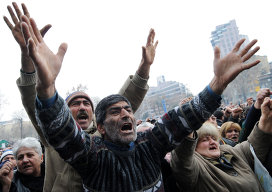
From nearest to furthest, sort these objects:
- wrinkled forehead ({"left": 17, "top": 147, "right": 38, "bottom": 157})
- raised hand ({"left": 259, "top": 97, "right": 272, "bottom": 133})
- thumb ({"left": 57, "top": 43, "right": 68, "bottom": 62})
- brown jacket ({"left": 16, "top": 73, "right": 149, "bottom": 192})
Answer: thumb ({"left": 57, "top": 43, "right": 68, "bottom": 62}), brown jacket ({"left": 16, "top": 73, "right": 149, "bottom": 192}), raised hand ({"left": 259, "top": 97, "right": 272, "bottom": 133}), wrinkled forehead ({"left": 17, "top": 147, "right": 38, "bottom": 157})

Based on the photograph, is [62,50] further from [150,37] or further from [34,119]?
[150,37]

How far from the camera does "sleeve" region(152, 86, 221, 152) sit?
1.69 m

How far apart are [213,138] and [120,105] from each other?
126 centimetres

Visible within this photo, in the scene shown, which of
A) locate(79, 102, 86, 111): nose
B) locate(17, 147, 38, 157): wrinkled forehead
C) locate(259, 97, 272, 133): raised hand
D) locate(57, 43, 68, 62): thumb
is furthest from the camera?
locate(17, 147, 38, 157): wrinkled forehead

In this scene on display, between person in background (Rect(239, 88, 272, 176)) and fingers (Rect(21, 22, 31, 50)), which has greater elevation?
fingers (Rect(21, 22, 31, 50))

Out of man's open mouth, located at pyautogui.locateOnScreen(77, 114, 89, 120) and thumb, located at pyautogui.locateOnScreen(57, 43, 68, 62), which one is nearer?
thumb, located at pyautogui.locateOnScreen(57, 43, 68, 62)

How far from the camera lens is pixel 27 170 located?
8.36 ft

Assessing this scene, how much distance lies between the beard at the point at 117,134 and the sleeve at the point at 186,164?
42cm

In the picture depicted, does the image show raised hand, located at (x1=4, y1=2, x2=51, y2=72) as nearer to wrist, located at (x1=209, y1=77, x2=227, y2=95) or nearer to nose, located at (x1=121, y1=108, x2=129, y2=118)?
nose, located at (x1=121, y1=108, x2=129, y2=118)

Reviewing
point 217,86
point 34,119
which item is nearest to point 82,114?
point 34,119

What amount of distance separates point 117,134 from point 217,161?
1232 mm

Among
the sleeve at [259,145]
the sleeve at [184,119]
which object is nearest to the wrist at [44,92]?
the sleeve at [184,119]

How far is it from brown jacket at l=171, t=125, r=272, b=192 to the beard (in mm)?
444

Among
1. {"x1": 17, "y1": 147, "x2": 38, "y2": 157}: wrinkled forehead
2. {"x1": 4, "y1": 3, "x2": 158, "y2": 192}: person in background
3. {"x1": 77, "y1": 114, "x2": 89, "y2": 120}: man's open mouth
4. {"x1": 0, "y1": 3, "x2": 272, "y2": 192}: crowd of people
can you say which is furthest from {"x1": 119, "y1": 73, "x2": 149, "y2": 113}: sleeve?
{"x1": 17, "y1": 147, "x2": 38, "y2": 157}: wrinkled forehead
